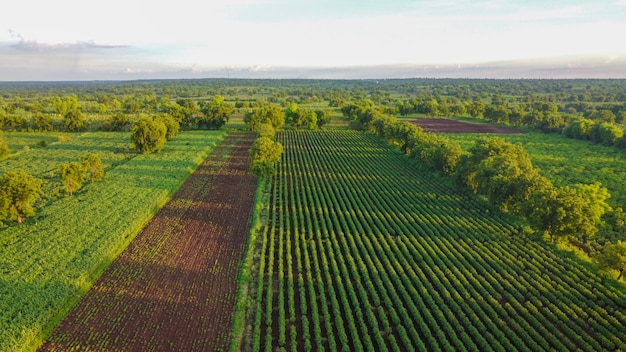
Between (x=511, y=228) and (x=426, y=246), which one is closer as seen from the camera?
(x=426, y=246)

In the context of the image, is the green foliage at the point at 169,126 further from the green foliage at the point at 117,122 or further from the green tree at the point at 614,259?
the green tree at the point at 614,259

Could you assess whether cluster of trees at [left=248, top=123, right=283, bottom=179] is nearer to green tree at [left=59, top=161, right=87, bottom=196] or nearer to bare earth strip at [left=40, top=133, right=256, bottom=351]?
bare earth strip at [left=40, top=133, right=256, bottom=351]

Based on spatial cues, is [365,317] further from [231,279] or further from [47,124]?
[47,124]

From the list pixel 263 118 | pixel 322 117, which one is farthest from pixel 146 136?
pixel 322 117

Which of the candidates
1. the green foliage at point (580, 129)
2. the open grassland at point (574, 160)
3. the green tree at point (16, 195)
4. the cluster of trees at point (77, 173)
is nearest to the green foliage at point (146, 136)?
the cluster of trees at point (77, 173)

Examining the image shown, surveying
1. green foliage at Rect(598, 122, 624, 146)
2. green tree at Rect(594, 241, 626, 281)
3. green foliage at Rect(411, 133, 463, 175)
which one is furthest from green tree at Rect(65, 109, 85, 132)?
Result: green foliage at Rect(598, 122, 624, 146)

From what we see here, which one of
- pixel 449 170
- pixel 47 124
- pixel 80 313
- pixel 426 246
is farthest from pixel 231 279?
pixel 47 124
